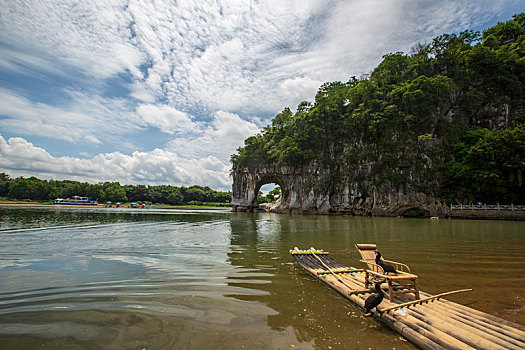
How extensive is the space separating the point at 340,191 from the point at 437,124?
15.8 metres

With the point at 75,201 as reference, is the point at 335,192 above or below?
above

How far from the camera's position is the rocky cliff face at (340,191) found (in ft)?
106

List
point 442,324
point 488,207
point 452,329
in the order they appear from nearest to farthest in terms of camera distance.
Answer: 1. point 452,329
2. point 442,324
3. point 488,207

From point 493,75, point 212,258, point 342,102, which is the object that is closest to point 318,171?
point 342,102

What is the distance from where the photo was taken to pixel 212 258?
330 inches

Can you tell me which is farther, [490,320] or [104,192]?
[104,192]

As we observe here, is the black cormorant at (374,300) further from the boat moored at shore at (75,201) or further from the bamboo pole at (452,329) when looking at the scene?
the boat moored at shore at (75,201)

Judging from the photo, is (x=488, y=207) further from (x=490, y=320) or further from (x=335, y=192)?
(x=490, y=320)

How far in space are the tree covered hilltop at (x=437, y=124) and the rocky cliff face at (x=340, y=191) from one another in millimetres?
205

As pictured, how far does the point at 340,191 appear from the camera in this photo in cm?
3912

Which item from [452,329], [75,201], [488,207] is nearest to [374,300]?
[452,329]

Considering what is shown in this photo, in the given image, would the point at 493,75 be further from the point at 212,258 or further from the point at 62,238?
the point at 62,238

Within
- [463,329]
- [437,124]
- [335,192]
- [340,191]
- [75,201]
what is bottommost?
[75,201]

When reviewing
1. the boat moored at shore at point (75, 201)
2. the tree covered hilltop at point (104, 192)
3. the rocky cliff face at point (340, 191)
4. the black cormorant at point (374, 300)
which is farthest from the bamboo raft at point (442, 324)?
the tree covered hilltop at point (104, 192)
